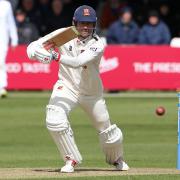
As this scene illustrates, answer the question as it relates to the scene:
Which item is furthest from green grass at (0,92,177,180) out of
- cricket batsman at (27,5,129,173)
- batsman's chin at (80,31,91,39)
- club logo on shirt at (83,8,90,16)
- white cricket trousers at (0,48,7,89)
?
club logo on shirt at (83,8,90,16)

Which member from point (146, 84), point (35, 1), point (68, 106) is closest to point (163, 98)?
point (146, 84)

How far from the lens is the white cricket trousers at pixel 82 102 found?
417 inches

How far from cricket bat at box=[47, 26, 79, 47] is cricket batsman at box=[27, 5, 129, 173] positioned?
5cm

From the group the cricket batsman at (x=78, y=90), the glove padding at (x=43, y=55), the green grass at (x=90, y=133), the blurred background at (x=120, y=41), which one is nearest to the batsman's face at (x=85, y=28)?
the cricket batsman at (x=78, y=90)

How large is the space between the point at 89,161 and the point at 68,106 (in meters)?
2.06

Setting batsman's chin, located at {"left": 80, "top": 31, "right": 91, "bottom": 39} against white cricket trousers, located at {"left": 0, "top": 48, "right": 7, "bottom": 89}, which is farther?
white cricket trousers, located at {"left": 0, "top": 48, "right": 7, "bottom": 89}

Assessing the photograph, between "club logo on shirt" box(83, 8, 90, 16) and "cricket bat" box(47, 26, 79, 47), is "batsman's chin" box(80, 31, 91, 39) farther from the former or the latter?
"club logo on shirt" box(83, 8, 90, 16)

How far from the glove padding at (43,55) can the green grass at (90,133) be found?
4.62ft

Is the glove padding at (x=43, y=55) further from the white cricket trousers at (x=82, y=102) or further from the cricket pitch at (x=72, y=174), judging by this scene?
the cricket pitch at (x=72, y=174)

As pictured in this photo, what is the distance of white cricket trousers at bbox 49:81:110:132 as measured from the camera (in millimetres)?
10586

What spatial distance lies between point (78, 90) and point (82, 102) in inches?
5.4

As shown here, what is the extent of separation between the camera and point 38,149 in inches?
547

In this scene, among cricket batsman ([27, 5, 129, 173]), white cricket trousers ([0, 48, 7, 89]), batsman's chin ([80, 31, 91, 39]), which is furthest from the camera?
white cricket trousers ([0, 48, 7, 89])

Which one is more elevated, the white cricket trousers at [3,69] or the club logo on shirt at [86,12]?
the club logo on shirt at [86,12]
